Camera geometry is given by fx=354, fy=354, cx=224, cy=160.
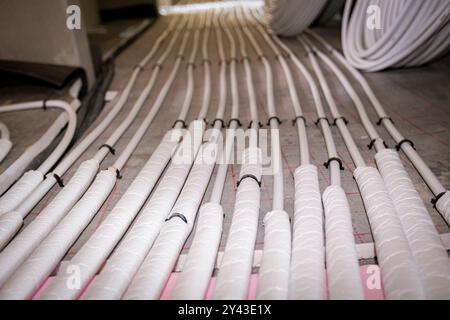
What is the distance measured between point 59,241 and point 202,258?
2.36 feet

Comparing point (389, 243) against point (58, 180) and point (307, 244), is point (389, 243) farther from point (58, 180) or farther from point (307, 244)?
point (58, 180)

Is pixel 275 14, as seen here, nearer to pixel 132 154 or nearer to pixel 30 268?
pixel 132 154

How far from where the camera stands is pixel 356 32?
436cm

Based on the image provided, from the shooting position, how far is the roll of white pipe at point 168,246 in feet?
4.67

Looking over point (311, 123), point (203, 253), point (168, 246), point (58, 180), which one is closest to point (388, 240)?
point (203, 253)

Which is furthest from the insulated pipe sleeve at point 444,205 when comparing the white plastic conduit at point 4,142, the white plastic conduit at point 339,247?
the white plastic conduit at point 4,142

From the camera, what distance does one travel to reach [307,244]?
1583 mm

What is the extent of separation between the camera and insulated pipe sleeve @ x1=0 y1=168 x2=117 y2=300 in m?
1.46

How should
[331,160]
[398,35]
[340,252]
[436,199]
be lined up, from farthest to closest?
1. [398,35]
2. [331,160]
3. [436,199]
4. [340,252]

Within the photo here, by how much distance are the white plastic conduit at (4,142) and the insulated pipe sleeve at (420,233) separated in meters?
2.67

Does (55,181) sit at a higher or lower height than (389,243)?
higher

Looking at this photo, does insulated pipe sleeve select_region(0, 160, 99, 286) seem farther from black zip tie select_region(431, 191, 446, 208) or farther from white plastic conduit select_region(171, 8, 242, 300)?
black zip tie select_region(431, 191, 446, 208)

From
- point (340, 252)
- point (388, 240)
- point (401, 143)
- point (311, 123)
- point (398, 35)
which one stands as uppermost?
point (398, 35)

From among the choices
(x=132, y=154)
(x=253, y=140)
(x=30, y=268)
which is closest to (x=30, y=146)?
(x=132, y=154)
